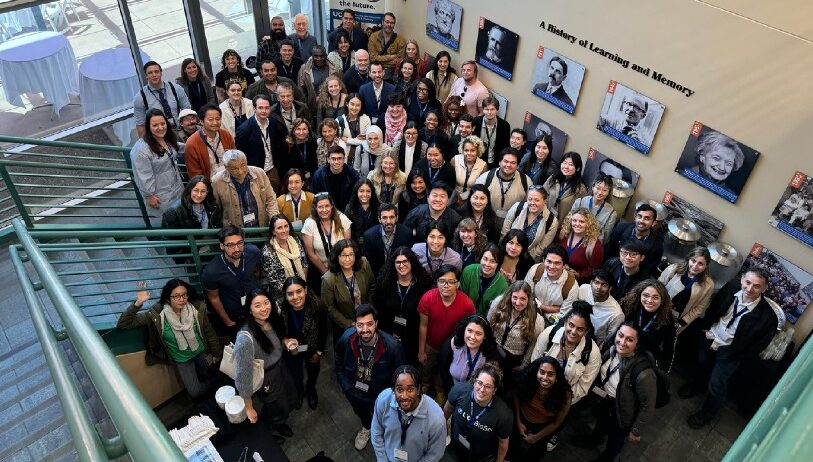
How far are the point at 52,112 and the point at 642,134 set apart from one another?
24.5 feet

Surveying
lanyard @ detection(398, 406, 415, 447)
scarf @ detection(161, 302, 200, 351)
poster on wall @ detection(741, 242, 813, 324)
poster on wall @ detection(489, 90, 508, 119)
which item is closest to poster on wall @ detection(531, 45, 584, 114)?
poster on wall @ detection(489, 90, 508, 119)

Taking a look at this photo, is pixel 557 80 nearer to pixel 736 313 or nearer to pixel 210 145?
pixel 736 313

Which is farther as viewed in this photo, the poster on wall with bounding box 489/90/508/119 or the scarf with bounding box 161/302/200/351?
the poster on wall with bounding box 489/90/508/119

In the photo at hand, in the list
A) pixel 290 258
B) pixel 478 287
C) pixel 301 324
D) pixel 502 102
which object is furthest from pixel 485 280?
pixel 502 102

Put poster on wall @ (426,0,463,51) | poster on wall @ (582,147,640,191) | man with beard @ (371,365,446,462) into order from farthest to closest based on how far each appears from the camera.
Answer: poster on wall @ (426,0,463,51) < poster on wall @ (582,147,640,191) < man with beard @ (371,365,446,462)

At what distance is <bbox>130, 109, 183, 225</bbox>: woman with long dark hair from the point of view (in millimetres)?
5461

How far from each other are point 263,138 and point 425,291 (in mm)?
2673

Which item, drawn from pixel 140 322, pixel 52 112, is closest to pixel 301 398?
pixel 140 322

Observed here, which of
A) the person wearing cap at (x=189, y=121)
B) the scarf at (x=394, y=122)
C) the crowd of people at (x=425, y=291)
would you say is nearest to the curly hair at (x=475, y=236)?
the crowd of people at (x=425, y=291)

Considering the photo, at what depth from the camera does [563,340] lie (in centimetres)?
436

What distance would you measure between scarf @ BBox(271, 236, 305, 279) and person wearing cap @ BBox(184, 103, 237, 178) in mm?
1215

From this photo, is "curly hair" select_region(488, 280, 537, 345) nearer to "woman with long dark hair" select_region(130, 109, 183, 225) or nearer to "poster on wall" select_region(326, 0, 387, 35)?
"woman with long dark hair" select_region(130, 109, 183, 225)

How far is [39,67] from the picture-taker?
23.9 feet

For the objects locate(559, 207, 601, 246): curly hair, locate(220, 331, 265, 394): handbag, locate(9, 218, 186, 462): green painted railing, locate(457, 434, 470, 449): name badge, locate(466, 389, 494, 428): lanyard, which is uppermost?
locate(9, 218, 186, 462): green painted railing
